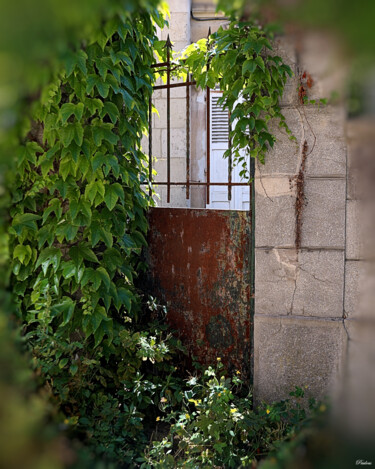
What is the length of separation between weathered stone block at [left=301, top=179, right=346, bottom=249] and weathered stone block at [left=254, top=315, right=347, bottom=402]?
49 cm

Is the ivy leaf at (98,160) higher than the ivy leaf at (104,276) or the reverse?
higher

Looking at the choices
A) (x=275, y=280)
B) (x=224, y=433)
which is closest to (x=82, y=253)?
(x=275, y=280)

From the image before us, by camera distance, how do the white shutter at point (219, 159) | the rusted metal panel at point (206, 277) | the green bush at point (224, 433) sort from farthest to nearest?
the white shutter at point (219, 159), the rusted metal panel at point (206, 277), the green bush at point (224, 433)

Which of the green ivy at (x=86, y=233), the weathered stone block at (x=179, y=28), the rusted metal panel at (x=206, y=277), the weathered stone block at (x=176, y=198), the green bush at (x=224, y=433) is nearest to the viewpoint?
the green bush at (x=224, y=433)

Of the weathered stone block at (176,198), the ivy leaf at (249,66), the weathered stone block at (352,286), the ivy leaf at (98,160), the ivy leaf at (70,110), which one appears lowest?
the weathered stone block at (352,286)

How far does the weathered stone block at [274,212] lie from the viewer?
10.5 ft

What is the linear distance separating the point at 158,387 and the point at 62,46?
9.60 ft

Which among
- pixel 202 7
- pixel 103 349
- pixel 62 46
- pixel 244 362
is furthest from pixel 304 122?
pixel 202 7

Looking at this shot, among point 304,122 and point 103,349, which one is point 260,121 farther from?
point 103,349

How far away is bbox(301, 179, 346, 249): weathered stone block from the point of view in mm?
3133

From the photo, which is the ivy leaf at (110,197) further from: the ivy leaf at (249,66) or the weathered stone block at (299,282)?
the ivy leaf at (249,66)

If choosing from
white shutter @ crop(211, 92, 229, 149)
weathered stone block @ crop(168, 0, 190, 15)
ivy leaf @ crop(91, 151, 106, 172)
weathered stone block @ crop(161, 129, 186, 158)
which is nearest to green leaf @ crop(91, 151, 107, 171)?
ivy leaf @ crop(91, 151, 106, 172)

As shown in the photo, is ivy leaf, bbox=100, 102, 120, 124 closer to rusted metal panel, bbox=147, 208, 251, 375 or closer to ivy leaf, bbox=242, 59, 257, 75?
ivy leaf, bbox=242, 59, 257, 75

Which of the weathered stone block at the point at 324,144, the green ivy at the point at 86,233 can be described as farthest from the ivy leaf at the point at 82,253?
the weathered stone block at the point at 324,144
